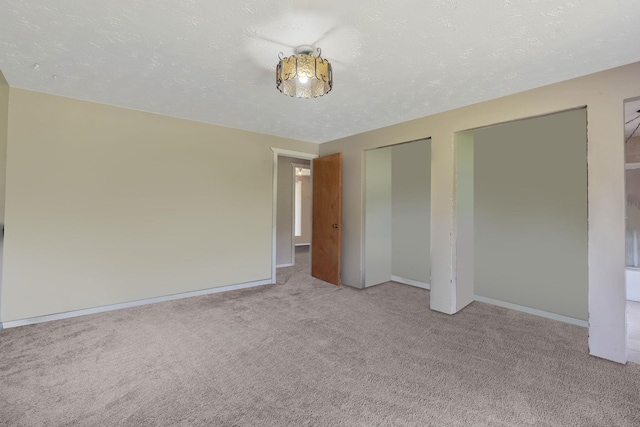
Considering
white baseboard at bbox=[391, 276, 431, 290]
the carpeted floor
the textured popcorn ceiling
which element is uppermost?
the textured popcorn ceiling

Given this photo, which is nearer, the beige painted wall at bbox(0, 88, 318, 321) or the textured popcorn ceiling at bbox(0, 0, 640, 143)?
the textured popcorn ceiling at bbox(0, 0, 640, 143)

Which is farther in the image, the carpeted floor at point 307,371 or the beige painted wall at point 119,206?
the beige painted wall at point 119,206

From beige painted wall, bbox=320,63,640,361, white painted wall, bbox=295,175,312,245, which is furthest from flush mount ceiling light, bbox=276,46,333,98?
white painted wall, bbox=295,175,312,245

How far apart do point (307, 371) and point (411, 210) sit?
11.2 ft

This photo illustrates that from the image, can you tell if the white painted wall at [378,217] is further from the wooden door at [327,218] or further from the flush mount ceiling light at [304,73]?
the flush mount ceiling light at [304,73]

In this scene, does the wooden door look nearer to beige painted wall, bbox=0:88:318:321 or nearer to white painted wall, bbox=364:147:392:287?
white painted wall, bbox=364:147:392:287

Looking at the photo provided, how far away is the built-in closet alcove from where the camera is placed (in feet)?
14.9

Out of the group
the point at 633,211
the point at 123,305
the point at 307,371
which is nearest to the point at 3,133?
the point at 123,305

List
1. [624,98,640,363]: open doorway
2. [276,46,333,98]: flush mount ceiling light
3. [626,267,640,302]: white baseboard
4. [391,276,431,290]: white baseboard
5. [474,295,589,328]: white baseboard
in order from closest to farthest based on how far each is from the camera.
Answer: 1. [276,46,333,98]: flush mount ceiling light
2. [474,295,589,328]: white baseboard
3. [624,98,640,363]: open doorway
4. [626,267,640,302]: white baseboard
5. [391,276,431,290]: white baseboard

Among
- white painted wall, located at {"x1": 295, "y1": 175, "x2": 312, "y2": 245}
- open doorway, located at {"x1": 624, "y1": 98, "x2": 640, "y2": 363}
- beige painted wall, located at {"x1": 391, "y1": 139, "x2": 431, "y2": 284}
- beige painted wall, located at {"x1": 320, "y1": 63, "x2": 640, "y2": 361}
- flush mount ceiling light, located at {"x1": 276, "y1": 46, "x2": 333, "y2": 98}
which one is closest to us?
flush mount ceiling light, located at {"x1": 276, "y1": 46, "x2": 333, "y2": 98}

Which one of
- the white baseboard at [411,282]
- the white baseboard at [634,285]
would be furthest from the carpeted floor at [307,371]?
the white baseboard at [634,285]

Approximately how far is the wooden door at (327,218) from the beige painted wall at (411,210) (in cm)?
115

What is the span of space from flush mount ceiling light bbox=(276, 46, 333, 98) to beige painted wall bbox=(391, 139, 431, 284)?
2.99m

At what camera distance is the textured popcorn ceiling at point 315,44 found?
1646 mm
